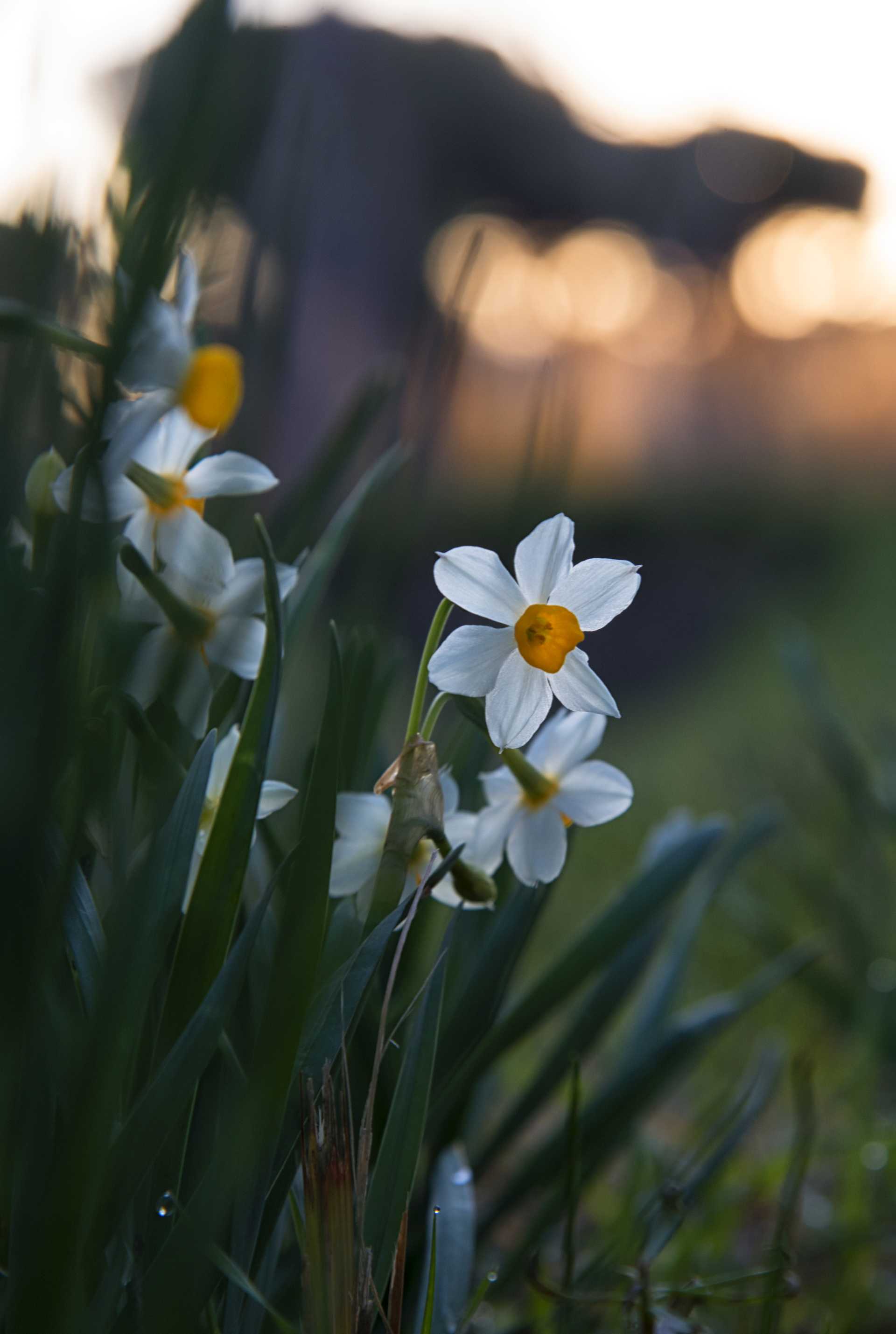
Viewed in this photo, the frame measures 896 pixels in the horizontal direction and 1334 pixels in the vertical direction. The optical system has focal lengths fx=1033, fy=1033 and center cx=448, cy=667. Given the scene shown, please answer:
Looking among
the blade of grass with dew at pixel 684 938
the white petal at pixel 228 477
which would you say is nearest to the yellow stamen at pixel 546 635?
the white petal at pixel 228 477

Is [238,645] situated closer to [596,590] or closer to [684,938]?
[596,590]

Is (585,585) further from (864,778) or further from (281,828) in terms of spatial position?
(864,778)

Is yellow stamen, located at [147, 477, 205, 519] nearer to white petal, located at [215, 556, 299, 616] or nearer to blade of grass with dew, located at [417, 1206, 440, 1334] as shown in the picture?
white petal, located at [215, 556, 299, 616]

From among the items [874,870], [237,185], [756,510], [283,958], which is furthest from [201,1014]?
[756,510]

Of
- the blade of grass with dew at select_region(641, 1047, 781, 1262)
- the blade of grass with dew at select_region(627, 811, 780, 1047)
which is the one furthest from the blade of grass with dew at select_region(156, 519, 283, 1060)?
the blade of grass with dew at select_region(627, 811, 780, 1047)

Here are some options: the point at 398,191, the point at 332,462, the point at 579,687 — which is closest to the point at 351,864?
the point at 579,687

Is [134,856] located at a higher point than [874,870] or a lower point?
higher
